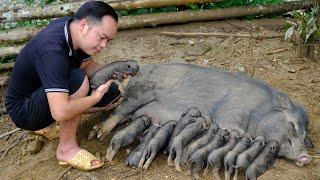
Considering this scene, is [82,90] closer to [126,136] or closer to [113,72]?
[113,72]

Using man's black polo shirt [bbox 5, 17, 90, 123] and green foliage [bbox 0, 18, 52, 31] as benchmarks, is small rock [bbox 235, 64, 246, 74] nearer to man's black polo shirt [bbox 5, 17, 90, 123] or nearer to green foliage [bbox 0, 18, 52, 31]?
man's black polo shirt [bbox 5, 17, 90, 123]

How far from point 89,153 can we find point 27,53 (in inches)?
33.2

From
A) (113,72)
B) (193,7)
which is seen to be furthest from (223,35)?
(113,72)

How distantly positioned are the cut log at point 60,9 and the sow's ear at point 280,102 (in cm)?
222

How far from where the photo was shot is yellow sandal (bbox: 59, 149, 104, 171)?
356 centimetres

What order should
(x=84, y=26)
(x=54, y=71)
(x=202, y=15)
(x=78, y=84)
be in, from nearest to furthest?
(x=54, y=71)
(x=84, y=26)
(x=78, y=84)
(x=202, y=15)

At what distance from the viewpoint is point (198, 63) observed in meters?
5.11

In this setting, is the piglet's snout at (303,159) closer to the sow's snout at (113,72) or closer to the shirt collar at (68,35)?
the sow's snout at (113,72)

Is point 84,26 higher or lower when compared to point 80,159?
higher

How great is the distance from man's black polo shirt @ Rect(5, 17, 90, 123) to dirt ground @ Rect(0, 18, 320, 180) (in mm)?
489

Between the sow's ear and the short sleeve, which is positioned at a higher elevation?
the short sleeve

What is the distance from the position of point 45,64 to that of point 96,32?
40cm

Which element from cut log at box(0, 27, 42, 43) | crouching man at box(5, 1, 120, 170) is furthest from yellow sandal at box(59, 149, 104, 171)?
cut log at box(0, 27, 42, 43)

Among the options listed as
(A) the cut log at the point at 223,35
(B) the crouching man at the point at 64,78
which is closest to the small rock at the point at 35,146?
(B) the crouching man at the point at 64,78
